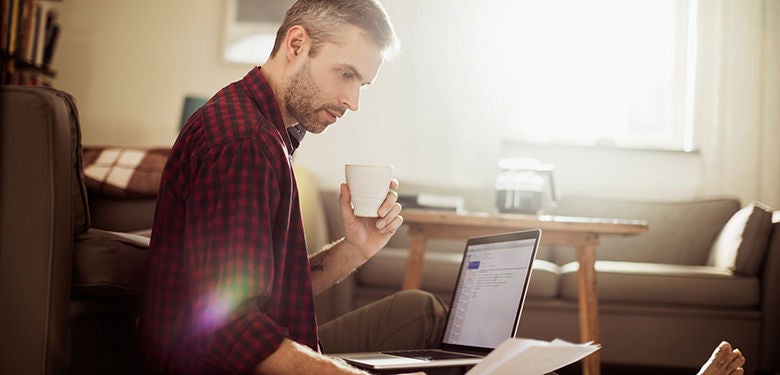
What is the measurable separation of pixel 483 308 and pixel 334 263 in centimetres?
29

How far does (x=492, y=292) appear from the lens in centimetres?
143

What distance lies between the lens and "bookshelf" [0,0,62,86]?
11.5 ft

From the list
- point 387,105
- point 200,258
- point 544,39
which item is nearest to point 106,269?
point 200,258

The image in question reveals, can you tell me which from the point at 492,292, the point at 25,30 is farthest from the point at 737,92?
the point at 25,30

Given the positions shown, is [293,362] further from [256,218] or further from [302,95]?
[302,95]

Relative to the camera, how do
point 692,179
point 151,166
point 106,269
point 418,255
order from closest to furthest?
point 106,269, point 418,255, point 151,166, point 692,179

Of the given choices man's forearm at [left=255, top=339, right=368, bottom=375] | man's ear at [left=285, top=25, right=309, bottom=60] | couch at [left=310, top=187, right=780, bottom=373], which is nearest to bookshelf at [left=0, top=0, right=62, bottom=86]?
couch at [left=310, top=187, right=780, bottom=373]

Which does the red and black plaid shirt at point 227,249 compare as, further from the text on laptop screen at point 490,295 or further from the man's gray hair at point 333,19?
the text on laptop screen at point 490,295

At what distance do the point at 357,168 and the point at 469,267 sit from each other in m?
0.48

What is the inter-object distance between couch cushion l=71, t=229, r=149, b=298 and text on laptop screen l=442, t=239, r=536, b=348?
604 millimetres

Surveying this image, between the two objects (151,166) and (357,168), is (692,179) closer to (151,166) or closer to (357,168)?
(151,166)

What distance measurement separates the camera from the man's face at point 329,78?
1.18 m

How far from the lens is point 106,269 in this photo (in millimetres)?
1139

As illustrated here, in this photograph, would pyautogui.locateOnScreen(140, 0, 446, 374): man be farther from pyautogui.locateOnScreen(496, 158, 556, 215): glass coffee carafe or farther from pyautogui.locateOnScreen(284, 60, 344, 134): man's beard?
pyautogui.locateOnScreen(496, 158, 556, 215): glass coffee carafe
